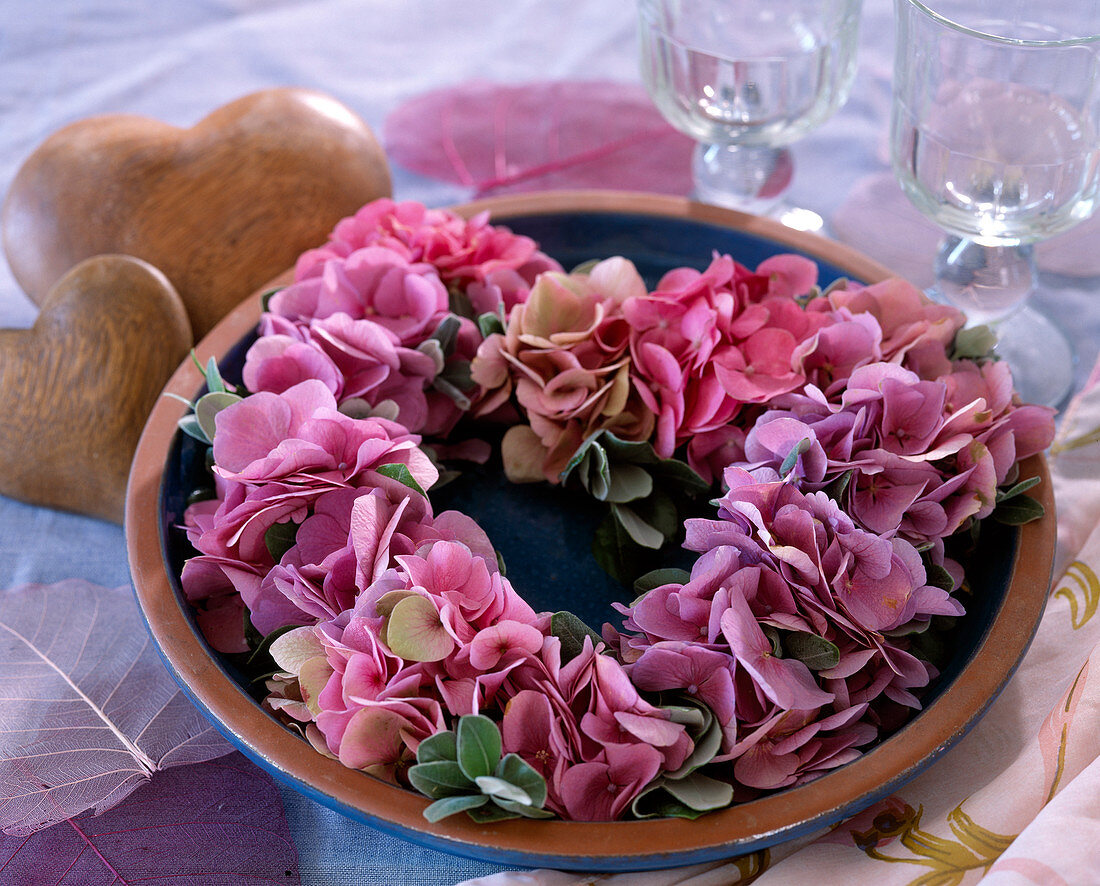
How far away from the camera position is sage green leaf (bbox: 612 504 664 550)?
33 cm

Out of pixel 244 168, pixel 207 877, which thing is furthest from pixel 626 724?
pixel 244 168

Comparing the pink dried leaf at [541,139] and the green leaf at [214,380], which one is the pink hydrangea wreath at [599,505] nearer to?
the green leaf at [214,380]

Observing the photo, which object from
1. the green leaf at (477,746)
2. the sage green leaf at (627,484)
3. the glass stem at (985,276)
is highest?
the green leaf at (477,746)

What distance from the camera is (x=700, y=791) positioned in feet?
0.84

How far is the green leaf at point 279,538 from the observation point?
0.30 meters

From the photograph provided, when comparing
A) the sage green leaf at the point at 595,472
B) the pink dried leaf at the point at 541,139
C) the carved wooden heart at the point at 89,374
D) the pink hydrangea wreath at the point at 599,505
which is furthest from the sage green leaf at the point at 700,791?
the pink dried leaf at the point at 541,139

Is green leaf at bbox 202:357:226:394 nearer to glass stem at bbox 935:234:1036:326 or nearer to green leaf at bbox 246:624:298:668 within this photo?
green leaf at bbox 246:624:298:668

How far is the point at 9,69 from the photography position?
25.1 inches

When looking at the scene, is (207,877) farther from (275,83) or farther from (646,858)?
(275,83)

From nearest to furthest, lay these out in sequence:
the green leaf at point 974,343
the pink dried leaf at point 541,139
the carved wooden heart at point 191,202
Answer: the green leaf at point 974,343, the carved wooden heart at point 191,202, the pink dried leaf at point 541,139

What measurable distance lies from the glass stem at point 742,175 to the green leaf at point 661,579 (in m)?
0.26

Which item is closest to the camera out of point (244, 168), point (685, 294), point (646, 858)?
point (646, 858)

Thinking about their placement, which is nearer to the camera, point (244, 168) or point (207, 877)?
point (207, 877)

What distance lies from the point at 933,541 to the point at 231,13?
594 mm
